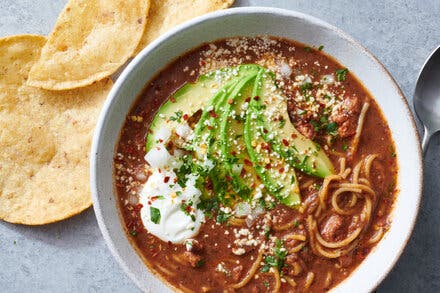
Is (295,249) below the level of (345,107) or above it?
below

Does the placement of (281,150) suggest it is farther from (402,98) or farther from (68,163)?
(68,163)

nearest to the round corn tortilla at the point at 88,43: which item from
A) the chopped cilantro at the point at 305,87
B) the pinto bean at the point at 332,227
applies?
the chopped cilantro at the point at 305,87

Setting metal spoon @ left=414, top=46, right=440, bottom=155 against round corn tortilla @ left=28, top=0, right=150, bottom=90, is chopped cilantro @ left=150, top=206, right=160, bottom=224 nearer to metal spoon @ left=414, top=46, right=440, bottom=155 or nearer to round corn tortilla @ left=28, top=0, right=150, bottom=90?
round corn tortilla @ left=28, top=0, right=150, bottom=90

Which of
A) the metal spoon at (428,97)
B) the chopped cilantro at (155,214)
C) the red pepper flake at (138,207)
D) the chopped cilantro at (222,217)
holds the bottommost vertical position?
the red pepper flake at (138,207)

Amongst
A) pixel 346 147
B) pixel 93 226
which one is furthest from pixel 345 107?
pixel 93 226

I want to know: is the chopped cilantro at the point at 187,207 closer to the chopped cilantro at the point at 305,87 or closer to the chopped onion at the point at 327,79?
the chopped cilantro at the point at 305,87

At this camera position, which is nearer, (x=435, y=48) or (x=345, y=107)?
(x=345, y=107)
